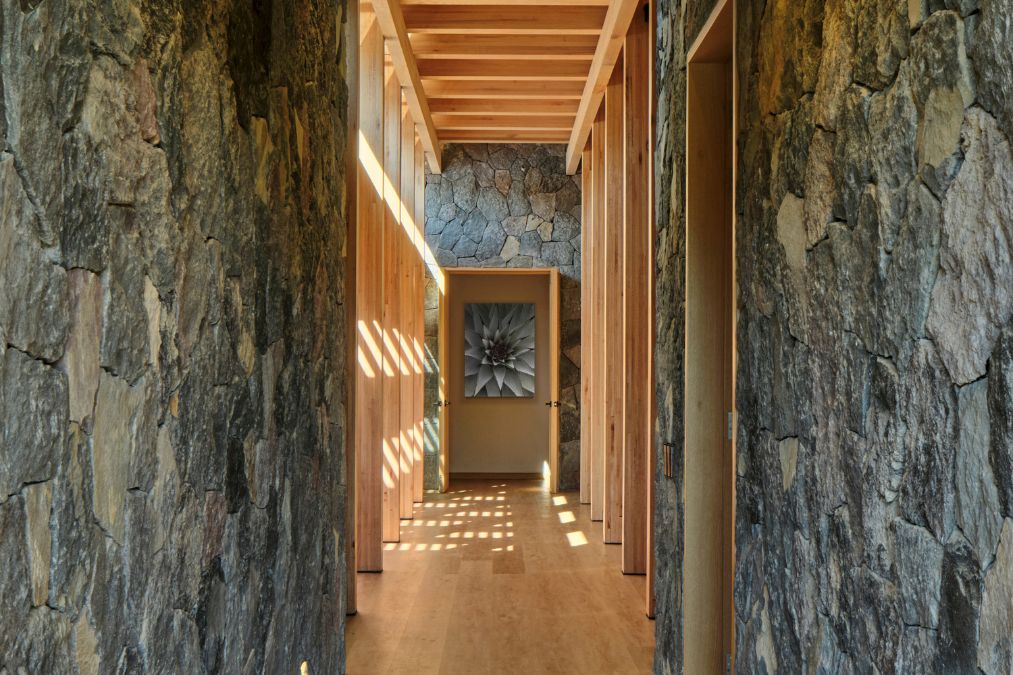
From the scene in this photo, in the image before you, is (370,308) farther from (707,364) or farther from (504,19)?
(707,364)

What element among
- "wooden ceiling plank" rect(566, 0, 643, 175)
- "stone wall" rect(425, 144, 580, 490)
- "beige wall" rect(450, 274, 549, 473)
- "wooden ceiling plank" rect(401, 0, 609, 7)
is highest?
"wooden ceiling plank" rect(401, 0, 609, 7)

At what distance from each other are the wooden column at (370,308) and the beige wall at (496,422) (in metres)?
4.26

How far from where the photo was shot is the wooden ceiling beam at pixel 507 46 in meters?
5.73

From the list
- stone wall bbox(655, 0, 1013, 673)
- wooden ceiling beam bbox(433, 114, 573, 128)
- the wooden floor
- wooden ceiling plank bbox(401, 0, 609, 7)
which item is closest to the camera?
stone wall bbox(655, 0, 1013, 673)

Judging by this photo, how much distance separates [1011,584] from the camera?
99 centimetres

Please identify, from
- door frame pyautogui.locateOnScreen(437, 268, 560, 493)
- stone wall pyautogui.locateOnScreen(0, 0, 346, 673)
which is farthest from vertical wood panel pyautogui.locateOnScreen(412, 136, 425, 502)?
stone wall pyautogui.locateOnScreen(0, 0, 346, 673)

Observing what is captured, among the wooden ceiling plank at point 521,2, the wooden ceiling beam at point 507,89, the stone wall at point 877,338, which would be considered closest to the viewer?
the stone wall at point 877,338

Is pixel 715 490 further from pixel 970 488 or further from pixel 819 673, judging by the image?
pixel 970 488

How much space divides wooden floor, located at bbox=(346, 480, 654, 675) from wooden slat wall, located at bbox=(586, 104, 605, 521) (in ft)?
1.17

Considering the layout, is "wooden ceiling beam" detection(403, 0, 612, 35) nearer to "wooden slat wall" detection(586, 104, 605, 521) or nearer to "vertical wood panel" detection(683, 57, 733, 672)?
"wooden slat wall" detection(586, 104, 605, 521)

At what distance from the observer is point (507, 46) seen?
5781 mm

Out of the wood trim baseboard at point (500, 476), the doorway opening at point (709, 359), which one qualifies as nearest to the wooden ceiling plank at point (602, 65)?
the doorway opening at point (709, 359)

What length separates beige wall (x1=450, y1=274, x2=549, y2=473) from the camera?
9.55m

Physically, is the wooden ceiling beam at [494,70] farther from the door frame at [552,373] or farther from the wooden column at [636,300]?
the door frame at [552,373]
